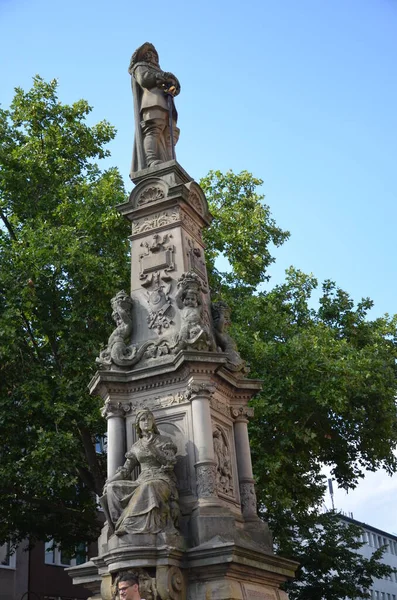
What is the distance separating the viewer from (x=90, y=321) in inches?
695

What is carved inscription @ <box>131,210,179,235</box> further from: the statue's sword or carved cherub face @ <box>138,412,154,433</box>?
carved cherub face @ <box>138,412,154,433</box>

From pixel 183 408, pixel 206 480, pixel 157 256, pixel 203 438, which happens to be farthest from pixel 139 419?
pixel 157 256

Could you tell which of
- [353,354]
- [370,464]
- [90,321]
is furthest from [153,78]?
[370,464]

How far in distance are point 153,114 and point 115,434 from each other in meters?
5.61

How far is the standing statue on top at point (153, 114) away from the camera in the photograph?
12.1m

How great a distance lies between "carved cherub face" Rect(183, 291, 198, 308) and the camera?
9961 mm

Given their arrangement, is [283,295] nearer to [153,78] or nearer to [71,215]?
[71,215]

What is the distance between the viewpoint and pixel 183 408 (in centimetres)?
936

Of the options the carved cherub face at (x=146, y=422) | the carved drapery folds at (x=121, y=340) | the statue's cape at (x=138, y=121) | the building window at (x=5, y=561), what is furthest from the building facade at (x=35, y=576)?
the carved cherub face at (x=146, y=422)

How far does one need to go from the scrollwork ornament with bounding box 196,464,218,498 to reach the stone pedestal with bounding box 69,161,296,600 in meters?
0.01

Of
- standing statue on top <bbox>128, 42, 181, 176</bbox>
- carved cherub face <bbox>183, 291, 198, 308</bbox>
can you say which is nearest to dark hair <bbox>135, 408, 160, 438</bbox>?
carved cherub face <bbox>183, 291, 198, 308</bbox>

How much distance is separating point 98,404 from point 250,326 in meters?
4.75

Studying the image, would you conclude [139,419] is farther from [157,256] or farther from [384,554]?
[384,554]

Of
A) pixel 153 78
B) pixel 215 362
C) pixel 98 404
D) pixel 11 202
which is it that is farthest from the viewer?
pixel 11 202
